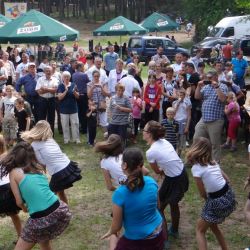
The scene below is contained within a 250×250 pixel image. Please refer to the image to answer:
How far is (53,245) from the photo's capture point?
606 centimetres

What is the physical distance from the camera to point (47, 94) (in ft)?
35.5

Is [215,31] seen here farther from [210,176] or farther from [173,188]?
[210,176]

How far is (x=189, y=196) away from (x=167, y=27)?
68.3 ft

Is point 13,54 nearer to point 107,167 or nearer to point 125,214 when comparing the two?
point 107,167

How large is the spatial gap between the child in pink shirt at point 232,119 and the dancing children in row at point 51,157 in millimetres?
4449

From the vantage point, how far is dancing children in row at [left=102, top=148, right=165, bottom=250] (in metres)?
3.90

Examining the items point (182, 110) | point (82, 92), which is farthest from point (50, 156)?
point (82, 92)

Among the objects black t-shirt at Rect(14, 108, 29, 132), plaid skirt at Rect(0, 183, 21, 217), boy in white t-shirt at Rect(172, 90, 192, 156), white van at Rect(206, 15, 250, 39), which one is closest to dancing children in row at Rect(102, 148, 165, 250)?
plaid skirt at Rect(0, 183, 21, 217)

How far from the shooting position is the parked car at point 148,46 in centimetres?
2754

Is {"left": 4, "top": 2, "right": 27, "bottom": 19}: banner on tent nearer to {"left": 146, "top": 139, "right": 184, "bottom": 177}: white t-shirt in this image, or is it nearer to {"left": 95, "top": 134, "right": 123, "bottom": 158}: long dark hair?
{"left": 146, "top": 139, "right": 184, "bottom": 177}: white t-shirt

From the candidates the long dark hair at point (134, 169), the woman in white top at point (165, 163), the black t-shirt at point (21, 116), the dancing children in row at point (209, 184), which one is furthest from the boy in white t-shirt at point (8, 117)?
the long dark hair at point (134, 169)

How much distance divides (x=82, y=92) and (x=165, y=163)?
5871 millimetres

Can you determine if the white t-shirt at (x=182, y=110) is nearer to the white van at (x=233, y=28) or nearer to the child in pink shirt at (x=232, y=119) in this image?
the child in pink shirt at (x=232, y=119)

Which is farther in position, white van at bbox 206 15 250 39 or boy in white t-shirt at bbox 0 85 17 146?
white van at bbox 206 15 250 39
